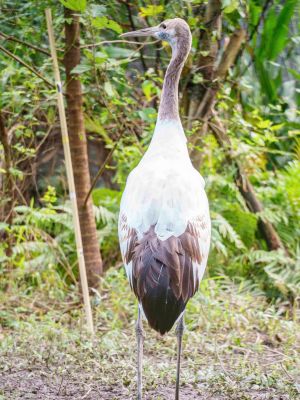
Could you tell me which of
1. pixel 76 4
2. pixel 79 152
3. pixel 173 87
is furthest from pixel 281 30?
pixel 76 4

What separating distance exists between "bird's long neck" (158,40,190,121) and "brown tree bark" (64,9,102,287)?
131 cm

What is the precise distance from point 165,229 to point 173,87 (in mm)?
1248

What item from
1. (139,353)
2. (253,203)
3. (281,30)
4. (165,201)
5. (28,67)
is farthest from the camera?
(281,30)

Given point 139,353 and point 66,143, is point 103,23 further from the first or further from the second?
point 139,353

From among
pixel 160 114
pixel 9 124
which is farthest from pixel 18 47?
pixel 160 114

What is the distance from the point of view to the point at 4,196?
662cm

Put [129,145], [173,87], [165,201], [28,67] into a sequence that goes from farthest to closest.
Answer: [129,145], [28,67], [173,87], [165,201]

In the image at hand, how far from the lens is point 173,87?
4758mm

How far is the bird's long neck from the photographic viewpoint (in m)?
4.68

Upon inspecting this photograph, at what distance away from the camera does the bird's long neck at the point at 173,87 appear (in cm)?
468

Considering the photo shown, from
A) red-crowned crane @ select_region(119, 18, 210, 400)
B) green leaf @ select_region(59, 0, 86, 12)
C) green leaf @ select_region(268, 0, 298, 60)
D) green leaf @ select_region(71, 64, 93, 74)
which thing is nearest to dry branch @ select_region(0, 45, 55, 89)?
green leaf @ select_region(71, 64, 93, 74)

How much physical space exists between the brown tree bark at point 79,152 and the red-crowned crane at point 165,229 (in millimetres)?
1567

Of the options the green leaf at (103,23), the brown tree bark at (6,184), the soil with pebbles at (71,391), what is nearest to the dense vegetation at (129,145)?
the brown tree bark at (6,184)

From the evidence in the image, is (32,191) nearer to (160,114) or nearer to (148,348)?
(148,348)
